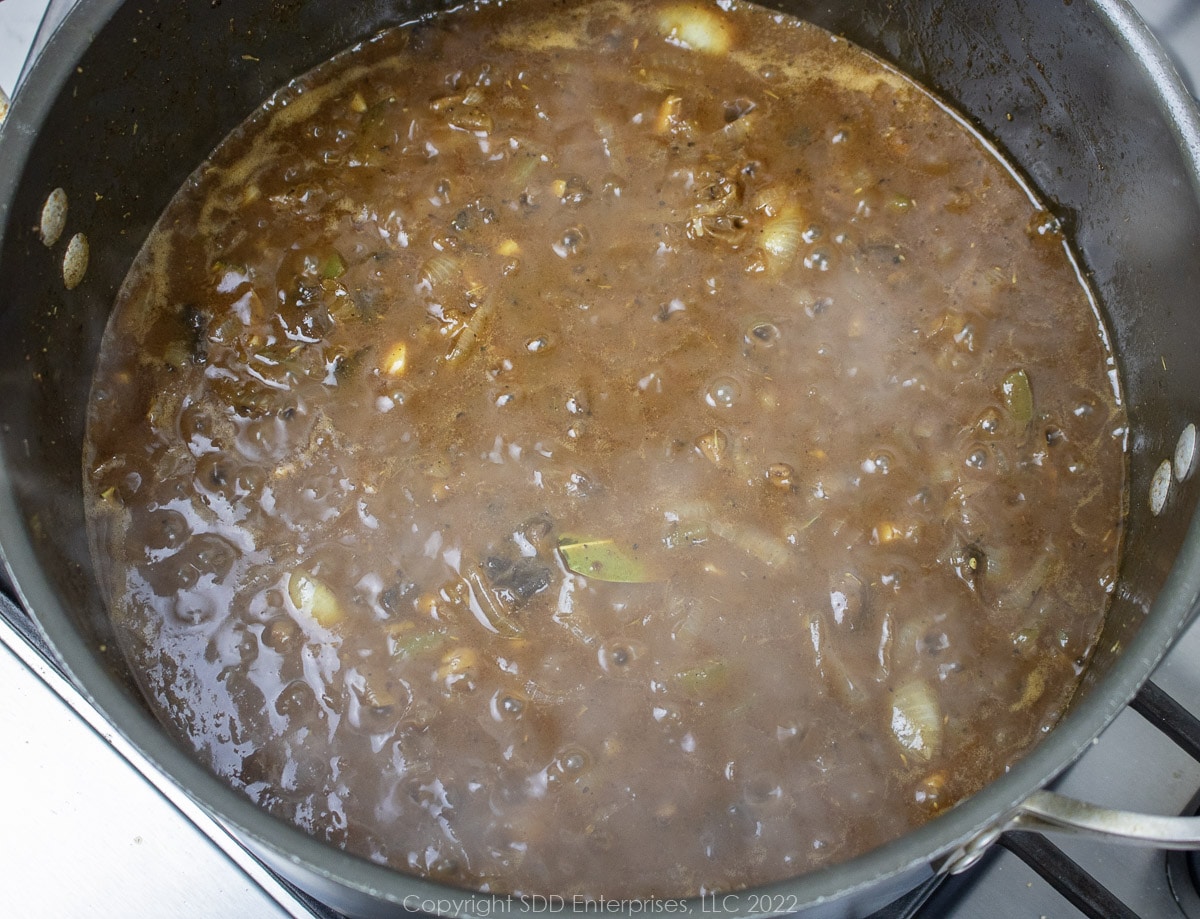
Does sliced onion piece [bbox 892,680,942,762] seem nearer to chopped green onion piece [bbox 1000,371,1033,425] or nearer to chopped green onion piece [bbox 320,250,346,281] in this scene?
chopped green onion piece [bbox 1000,371,1033,425]

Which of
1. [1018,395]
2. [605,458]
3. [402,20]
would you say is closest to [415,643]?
[605,458]

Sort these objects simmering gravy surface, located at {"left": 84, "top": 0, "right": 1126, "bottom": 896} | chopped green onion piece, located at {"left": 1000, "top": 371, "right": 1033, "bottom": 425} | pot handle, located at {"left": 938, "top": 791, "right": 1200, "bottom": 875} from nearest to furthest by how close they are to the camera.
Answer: pot handle, located at {"left": 938, "top": 791, "right": 1200, "bottom": 875} → simmering gravy surface, located at {"left": 84, "top": 0, "right": 1126, "bottom": 896} → chopped green onion piece, located at {"left": 1000, "top": 371, "right": 1033, "bottom": 425}

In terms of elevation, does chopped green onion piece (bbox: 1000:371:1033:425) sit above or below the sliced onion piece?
above

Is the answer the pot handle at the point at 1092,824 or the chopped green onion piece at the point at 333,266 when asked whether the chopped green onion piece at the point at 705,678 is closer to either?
the pot handle at the point at 1092,824

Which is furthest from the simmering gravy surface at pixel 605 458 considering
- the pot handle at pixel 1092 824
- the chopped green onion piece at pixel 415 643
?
the pot handle at pixel 1092 824

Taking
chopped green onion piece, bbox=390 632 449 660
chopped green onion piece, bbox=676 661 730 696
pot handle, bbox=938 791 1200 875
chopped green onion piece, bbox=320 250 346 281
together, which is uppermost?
pot handle, bbox=938 791 1200 875

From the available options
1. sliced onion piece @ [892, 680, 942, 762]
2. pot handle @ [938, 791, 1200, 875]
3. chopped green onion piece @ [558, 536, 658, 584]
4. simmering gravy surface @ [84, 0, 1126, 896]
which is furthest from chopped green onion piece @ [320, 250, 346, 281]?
pot handle @ [938, 791, 1200, 875]
